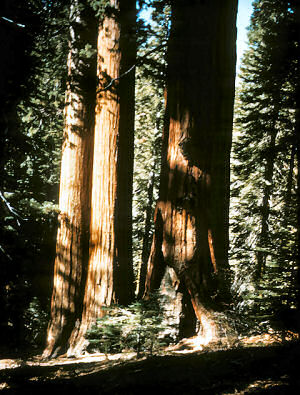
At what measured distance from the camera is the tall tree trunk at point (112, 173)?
18.9 feet

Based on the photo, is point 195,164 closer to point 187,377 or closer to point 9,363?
point 187,377

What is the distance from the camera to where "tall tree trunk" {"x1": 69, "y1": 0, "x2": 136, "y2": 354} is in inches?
227

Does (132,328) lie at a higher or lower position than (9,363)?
higher

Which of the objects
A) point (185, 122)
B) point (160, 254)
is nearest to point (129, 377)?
point (160, 254)

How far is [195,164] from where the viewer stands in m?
5.05

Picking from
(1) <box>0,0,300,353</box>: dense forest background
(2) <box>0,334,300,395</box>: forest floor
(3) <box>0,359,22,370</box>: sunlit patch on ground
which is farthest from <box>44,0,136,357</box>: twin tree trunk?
(2) <box>0,334,300,395</box>: forest floor

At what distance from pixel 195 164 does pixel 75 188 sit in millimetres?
2604

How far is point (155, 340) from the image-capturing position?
482cm

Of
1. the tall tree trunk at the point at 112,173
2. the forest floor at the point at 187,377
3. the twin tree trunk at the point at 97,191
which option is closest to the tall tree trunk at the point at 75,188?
the twin tree trunk at the point at 97,191

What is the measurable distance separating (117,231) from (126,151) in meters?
1.63

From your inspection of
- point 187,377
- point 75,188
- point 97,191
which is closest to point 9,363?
point 75,188

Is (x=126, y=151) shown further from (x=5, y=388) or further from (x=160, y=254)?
(x=5, y=388)

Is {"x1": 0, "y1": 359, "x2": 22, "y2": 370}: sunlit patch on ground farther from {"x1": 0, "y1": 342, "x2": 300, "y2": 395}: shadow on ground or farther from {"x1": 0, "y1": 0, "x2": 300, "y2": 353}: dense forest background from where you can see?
{"x1": 0, "y1": 342, "x2": 300, "y2": 395}: shadow on ground

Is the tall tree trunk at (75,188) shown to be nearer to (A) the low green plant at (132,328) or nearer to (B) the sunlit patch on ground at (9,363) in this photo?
(B) the sunlit patch on ground at (9,363)
